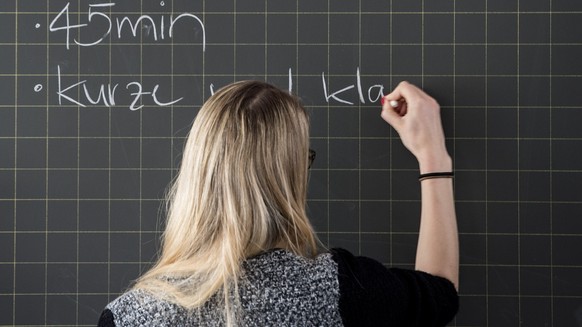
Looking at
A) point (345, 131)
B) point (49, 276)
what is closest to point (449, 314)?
point (345, 131)

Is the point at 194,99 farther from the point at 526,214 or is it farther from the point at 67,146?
the point at 526,214

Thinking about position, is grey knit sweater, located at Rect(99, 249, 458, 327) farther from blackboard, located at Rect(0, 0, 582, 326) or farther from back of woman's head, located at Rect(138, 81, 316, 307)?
blackboard, located at Rect(0, 0, 582, 326)

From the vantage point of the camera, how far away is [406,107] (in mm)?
1393

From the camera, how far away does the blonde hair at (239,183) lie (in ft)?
3.28

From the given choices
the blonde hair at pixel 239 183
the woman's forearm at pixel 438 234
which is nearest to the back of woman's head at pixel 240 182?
the blonde hair at pixel 239 183

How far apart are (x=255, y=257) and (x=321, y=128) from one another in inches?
19.6

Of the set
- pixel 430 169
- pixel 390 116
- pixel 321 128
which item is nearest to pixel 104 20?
pixel 321 128

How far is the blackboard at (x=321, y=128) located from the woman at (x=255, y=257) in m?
0.36

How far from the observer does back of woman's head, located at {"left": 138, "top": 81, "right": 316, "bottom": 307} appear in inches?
39.4

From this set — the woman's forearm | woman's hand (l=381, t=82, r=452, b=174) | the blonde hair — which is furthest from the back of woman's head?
woman's hand (l=381, t=82, r=452, b=174)

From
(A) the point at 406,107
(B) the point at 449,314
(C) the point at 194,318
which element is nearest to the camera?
(C) the point at 194,318

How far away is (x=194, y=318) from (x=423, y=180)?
20.4 inches

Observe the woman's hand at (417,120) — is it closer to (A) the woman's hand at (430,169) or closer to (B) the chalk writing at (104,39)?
(A) the woman's hand at (430,169)

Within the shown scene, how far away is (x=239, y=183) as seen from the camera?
1002mm
